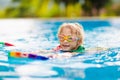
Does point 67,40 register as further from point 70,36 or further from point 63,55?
point 63,55

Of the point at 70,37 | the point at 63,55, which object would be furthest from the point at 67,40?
the point at 63,55

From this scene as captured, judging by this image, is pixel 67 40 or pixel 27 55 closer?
pixel 27 55

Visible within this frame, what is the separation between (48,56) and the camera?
4.72 metres

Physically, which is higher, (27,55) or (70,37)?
(70,37)

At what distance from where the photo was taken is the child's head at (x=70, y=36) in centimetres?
496

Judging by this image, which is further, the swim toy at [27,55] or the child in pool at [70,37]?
the child in pool at [70,37]

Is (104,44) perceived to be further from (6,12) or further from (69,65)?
(6,12)

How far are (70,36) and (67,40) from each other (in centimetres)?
7

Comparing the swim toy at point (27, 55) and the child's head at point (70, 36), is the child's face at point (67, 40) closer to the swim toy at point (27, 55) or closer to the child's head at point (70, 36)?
the child's head at point (70, 36)

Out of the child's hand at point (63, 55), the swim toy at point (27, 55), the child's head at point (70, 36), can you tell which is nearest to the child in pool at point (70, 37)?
the child's head at point (70, 36)

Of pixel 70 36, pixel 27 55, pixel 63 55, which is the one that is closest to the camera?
pixel 27 55

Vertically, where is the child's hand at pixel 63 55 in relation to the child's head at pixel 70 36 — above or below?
below

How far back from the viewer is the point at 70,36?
4.97 m

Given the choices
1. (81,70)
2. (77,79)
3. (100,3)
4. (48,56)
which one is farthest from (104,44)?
(100,3)
